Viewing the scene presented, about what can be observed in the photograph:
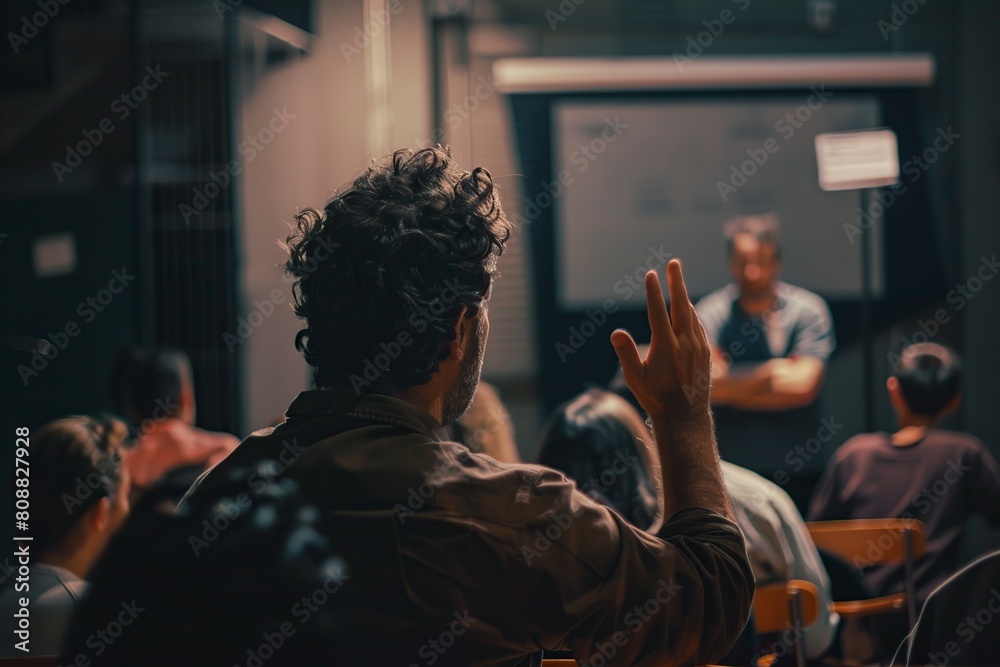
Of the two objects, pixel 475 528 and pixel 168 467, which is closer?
pixel 475 528

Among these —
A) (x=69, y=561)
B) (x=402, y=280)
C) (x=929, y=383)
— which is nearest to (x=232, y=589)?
(x=402, y=280)

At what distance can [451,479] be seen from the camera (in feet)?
3.34

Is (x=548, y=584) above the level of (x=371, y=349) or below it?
below

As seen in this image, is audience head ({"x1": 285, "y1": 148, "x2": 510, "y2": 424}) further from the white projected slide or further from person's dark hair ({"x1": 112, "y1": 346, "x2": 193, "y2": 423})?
the white projected slide

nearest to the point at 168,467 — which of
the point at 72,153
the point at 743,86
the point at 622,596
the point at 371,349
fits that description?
the point at 72,153

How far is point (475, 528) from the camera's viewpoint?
3.26ft

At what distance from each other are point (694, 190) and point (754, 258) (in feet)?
1.67

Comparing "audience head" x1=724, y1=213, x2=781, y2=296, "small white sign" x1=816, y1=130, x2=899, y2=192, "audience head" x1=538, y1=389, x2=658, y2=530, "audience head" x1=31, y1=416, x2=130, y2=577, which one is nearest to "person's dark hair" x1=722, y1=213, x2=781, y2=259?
"audience head" x1=724, y1=213, x2=781, y2=296

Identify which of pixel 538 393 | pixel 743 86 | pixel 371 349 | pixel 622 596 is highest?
pixel 743 86

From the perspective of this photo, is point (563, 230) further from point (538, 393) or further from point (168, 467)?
point (168, 467)

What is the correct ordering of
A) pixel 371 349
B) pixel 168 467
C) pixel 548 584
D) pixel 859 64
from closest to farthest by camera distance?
pixel 548 584 < pixel 371 349 < pixel 168 467 < pixel 859 64

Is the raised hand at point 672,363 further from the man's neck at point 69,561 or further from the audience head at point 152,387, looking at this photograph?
the audience head at point 152,387

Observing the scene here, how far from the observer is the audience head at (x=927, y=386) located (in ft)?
11.7

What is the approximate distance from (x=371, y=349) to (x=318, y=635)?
12.5 inches
